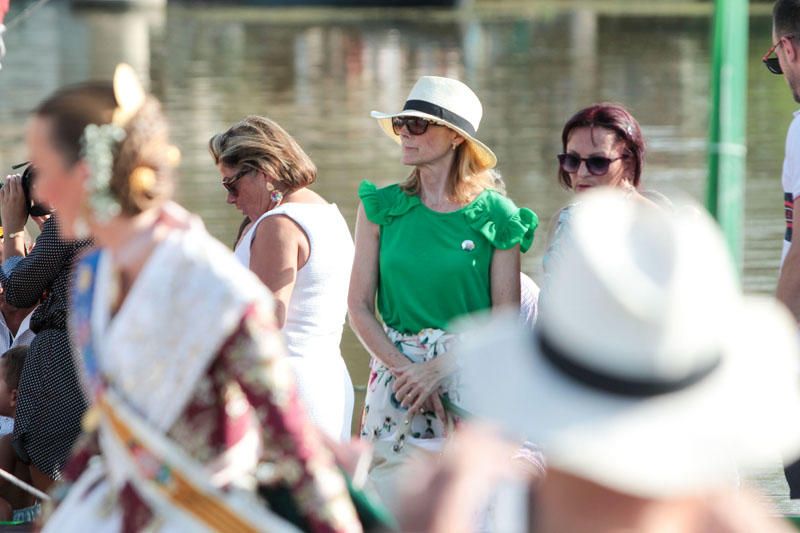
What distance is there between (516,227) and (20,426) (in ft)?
5.76

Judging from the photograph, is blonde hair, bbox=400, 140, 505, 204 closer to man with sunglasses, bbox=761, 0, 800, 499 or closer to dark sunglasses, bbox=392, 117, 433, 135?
dark sunglasses, bbox=392, 117, 433, 135

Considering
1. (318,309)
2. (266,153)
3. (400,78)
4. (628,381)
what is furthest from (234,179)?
(400,78)

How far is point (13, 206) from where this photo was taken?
5055mm

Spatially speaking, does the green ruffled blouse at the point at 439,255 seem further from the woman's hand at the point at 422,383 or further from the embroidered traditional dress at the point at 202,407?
the embroidered traditional dress at the point at 202,407

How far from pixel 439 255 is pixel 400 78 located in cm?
1975

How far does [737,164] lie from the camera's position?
4.85 m

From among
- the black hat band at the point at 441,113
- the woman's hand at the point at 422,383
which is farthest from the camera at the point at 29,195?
the woman's hand at the point at 422,383

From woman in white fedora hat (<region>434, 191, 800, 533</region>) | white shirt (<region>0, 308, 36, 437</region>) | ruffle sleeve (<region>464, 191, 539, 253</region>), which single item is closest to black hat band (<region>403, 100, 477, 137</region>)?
ruffle sleeve (<region>464, 191, 539, 253</region>)

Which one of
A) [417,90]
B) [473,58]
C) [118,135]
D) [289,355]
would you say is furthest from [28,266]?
[473,58]

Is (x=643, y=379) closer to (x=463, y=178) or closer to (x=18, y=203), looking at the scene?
(x=463, y=178)

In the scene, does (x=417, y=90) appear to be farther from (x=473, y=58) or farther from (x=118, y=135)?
(x=473, y=58)

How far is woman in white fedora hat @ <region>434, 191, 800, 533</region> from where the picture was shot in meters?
1.67

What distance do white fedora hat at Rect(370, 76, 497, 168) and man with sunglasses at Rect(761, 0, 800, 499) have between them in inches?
35.0

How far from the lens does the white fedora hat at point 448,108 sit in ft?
Answer: 14.6
